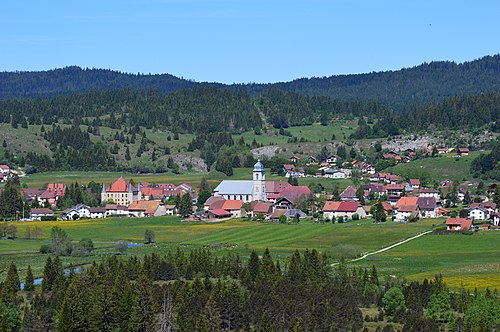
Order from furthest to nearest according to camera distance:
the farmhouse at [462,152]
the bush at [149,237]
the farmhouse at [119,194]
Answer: the farmhouse at [462,152], the farmhouse at [119,194], the bush at [149,237]

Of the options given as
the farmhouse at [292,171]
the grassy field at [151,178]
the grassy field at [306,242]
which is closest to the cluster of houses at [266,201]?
the grassy field at [306,242]

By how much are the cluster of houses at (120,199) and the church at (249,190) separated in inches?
186

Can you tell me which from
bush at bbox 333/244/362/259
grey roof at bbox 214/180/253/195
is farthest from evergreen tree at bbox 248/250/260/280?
grey roof at bbox 214/180/253/195

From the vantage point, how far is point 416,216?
392 ft

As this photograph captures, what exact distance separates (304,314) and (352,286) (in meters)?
10.6

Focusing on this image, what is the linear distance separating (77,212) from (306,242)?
155 ft

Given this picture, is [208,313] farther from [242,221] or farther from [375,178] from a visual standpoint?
[375,178]

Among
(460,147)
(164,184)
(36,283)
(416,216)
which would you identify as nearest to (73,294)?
(36,283)

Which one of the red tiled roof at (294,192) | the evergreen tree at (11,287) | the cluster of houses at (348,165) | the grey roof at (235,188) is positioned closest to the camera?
the evergreen tree at (11,287)

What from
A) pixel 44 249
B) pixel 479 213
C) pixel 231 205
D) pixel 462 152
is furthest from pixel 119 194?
pixel 462 152

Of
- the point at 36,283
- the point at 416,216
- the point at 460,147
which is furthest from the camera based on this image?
the point at 460,147

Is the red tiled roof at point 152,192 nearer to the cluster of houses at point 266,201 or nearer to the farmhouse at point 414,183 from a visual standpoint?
the cluster of houses at point 266,201

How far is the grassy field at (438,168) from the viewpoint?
165 m

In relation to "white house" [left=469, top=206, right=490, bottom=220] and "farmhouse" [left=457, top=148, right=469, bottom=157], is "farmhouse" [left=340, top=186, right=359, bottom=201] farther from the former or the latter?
"farmhouse" [left=457, top=148, right=469, bottom=157]
